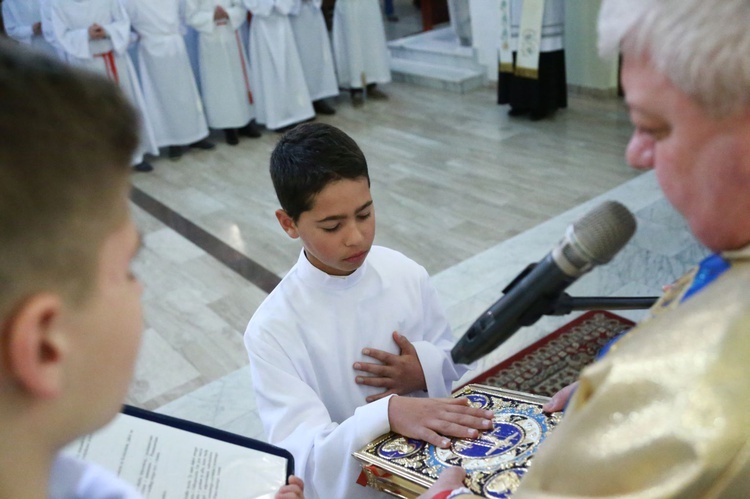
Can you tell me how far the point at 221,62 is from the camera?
23.4 ft

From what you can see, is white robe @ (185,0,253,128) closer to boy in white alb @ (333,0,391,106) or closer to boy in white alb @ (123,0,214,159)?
boy in white alb @ (123,0,214,159)

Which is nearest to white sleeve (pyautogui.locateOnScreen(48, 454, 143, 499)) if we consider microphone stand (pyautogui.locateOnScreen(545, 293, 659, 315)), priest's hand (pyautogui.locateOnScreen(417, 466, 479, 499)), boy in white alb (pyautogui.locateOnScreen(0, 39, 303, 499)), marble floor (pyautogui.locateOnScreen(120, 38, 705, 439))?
boy in white alb (pyautogui.locateOnScreen(0, 39, 303, 499))

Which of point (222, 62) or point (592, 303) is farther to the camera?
point (222, 62)

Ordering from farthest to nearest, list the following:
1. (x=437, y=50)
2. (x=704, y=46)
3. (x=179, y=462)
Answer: (x=437, y=50), (x=179, y=462), (x=704, y=46)

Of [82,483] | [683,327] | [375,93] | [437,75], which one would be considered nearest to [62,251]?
[82,483]

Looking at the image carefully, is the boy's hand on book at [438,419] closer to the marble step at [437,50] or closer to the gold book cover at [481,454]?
the gold book cover at [481,454]

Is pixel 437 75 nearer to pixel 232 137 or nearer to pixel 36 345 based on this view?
pixel 232 137

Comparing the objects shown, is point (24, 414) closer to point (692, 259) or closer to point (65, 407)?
point (65, 407)

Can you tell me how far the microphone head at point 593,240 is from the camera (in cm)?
93

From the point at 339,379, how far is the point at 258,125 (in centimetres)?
640

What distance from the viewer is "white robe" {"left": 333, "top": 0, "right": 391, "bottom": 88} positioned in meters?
8.03

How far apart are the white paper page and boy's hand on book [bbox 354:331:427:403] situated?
546 mm

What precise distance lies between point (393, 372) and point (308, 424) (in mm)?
284

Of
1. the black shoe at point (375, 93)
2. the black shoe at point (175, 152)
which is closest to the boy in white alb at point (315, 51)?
the black shoe at point (375, 93)
